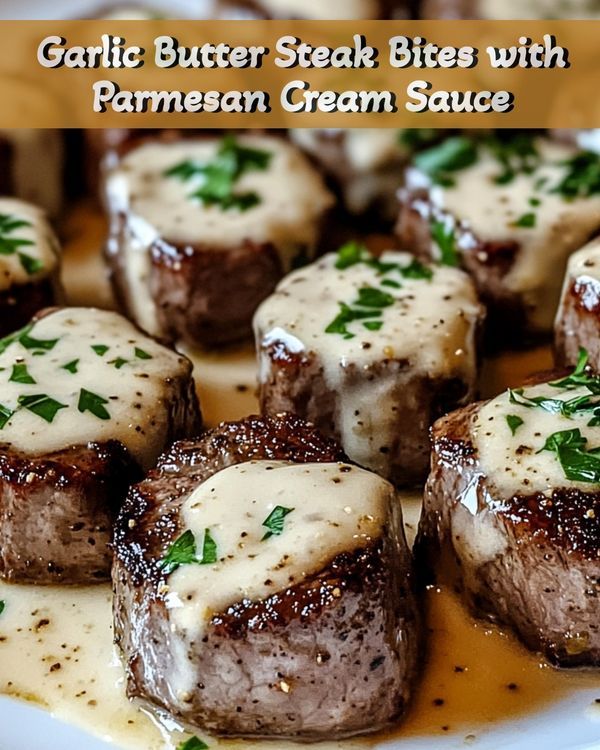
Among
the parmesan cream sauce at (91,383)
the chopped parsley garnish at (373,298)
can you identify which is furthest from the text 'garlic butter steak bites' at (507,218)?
the parmesan cream sauce at (91,383)

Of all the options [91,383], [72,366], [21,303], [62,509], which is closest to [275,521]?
[62,509]

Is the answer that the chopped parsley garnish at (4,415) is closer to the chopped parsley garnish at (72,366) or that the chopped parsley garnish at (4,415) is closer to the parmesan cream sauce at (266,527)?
the chopped parsley garnish at (72,366)

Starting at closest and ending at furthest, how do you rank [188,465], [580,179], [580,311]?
[188,465]
[580,311]
[580,179]

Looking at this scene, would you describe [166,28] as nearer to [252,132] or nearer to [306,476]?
[252,132]

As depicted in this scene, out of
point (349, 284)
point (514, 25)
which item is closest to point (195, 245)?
point (349, 284)

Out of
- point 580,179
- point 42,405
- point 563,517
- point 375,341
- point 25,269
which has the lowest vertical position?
point 563,517

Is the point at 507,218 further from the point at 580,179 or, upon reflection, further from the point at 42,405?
the point at 42,405

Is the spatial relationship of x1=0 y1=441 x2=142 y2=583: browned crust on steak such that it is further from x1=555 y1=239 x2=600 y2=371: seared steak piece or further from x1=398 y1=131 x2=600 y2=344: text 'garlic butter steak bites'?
x1=398 y1=131 x2=600 y2=344: text 'garlic butter steak bites'
